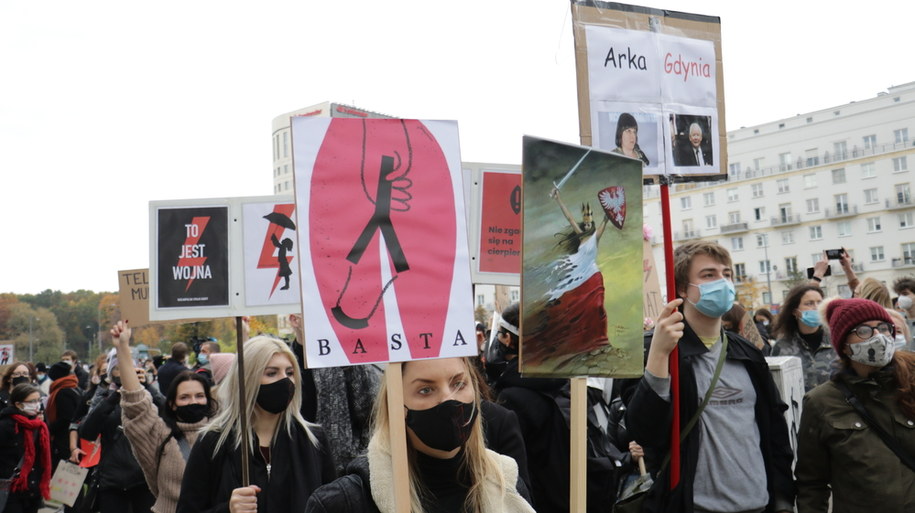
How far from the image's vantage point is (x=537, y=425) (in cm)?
444

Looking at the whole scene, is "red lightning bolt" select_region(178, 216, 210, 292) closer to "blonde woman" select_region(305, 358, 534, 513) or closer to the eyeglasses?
"blonde woman" select_region(305, 358, 534, 513)

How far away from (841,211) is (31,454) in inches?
2846

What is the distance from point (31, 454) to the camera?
862cm

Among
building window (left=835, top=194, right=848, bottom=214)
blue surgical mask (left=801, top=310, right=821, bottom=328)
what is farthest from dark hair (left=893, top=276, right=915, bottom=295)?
building window (left=835, top=194, right=848, bottom=214)

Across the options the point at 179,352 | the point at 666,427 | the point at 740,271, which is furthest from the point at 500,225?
the point at 740,271

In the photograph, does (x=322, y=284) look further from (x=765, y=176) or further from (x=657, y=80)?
(x=765, y=176)

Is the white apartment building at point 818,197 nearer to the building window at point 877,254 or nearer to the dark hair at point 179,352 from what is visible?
the building window at point 877,254

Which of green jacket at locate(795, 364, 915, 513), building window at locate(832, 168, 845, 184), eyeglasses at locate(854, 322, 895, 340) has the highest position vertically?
building window at locate(832, 168, 845, 184)

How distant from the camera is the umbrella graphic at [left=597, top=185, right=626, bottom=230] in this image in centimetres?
345

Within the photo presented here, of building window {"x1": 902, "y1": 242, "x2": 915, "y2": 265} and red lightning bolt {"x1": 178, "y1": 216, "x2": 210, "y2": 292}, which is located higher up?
building window {"x1": 902, "y1": 242, "x2": 915, "y2": 265}

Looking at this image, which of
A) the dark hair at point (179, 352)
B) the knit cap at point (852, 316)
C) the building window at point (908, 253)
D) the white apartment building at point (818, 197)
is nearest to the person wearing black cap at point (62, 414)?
the dark hair at point (179, 352)

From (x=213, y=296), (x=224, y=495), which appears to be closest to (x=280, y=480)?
(x=224, y=495)

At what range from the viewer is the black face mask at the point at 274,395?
4273 millimetres

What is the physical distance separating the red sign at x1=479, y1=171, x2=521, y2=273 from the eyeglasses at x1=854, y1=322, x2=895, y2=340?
77.0 inches
